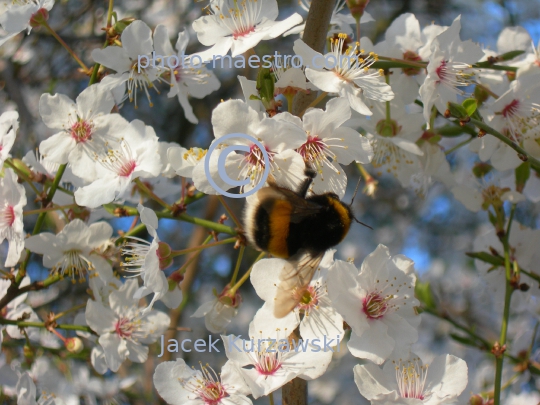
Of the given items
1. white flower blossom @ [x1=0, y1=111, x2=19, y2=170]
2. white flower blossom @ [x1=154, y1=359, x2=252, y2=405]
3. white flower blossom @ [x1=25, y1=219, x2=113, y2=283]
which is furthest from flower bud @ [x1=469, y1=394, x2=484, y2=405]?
white flower blossom @ [x1=0, y1=111, x2=19, y2=170]

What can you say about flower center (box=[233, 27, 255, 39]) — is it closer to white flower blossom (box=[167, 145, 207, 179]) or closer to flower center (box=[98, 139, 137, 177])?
white flower blossom (box=[167, 145, 207, 179])

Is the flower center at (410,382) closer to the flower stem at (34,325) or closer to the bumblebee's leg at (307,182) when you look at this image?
the bumblebee's leg at (307,182)

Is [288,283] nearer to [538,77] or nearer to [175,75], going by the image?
[175,75]

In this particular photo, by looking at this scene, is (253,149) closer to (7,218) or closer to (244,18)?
(244,18)

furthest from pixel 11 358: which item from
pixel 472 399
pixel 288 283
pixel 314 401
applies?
pixel 314 401

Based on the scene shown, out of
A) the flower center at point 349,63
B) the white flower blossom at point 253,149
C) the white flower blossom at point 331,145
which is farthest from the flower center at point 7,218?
the flower center at point 349,63
